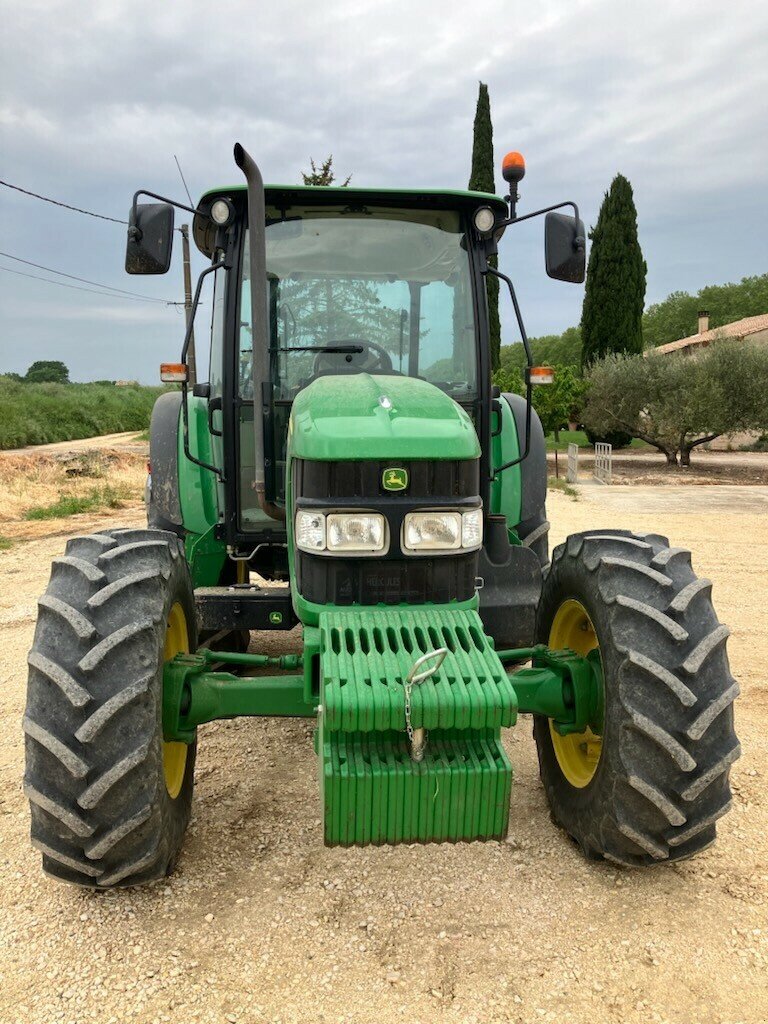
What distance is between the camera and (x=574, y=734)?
3215mm

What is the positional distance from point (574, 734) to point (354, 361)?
1828mm

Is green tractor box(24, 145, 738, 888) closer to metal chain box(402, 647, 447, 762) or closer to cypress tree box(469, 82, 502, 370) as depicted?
metal chain box(402, 647, 447, 762)

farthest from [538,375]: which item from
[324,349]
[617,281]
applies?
[617,281]

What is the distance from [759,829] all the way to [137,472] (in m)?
16.7

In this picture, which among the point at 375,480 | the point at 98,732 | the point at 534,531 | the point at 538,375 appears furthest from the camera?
the point at 534,531

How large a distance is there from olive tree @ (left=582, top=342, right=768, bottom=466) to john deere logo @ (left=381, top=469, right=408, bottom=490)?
65.9ft

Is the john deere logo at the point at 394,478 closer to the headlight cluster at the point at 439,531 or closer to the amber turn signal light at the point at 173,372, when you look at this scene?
the headlight cluster at the point at 439,531

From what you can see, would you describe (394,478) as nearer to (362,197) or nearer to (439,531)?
(439,531)

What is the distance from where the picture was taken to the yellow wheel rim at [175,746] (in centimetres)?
297

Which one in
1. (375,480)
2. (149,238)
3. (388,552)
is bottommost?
(388,552)

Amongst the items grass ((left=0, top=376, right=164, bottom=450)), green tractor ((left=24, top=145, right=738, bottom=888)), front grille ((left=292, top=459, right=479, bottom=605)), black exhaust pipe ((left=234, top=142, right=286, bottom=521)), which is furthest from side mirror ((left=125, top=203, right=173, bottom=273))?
grass ((left=0, top=376, right=164, bottom=450))

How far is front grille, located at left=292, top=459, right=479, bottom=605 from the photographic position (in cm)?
262

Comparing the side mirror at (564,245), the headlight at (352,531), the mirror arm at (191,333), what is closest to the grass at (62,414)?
the mirror arm at (191,333)

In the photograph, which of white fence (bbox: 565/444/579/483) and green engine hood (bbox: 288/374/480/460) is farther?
white fence (bbox: 565/444/579/483)
